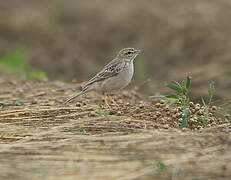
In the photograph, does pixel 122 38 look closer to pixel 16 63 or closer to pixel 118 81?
pixel 16 63

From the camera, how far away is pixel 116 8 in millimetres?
20562

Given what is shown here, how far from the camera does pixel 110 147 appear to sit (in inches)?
243

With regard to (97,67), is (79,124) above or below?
below

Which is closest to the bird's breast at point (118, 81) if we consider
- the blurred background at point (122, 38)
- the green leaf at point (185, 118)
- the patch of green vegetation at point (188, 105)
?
the patch of green vegetation at point (188, 105)

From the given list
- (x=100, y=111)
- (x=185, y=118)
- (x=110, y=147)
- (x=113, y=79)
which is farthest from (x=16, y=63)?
(x=110, y=147)

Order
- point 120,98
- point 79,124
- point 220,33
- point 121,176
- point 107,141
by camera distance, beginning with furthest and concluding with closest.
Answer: point 220,33
point 120,98
point 79,124
point 107,141
point 121,176

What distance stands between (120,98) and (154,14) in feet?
32.1

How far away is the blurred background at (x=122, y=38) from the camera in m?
15.3

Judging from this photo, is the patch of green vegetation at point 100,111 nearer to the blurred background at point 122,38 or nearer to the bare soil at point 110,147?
the bare soil at point 110,147

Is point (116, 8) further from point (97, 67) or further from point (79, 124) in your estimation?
point (79, 124)

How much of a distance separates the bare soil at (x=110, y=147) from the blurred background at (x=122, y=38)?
5896 mm

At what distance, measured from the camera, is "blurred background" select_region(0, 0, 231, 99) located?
50.3ft

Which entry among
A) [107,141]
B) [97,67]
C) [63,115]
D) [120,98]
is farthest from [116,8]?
[107,141]

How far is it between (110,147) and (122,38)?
12445 mm
